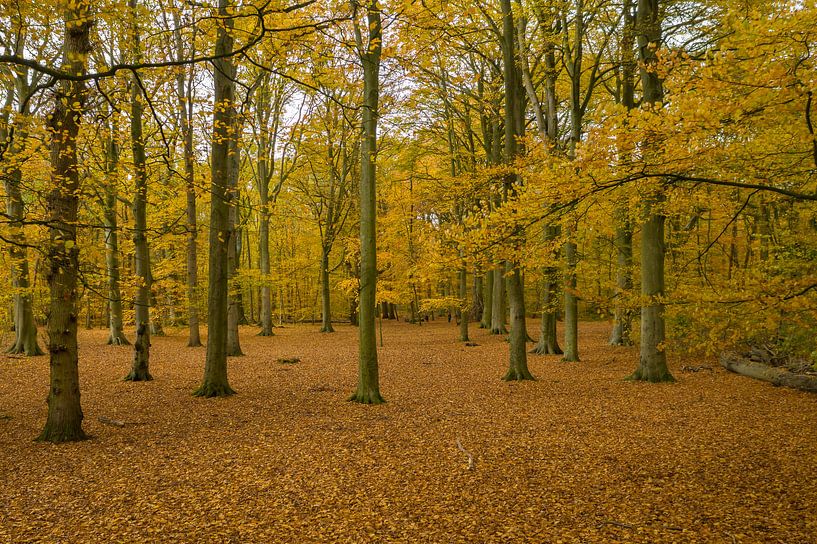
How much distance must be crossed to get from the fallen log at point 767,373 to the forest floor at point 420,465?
358 mm

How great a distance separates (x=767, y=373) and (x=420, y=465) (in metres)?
8.94

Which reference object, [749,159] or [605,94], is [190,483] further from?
[605,94]

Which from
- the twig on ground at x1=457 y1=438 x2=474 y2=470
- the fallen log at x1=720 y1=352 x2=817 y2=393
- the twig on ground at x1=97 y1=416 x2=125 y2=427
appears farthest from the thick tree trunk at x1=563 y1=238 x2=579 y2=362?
the twig on ground at x1=97 y1=416 x2=125 y2=427

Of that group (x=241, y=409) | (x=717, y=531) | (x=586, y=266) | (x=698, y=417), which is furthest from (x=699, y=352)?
(x=241, y=409)

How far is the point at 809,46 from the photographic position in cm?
366

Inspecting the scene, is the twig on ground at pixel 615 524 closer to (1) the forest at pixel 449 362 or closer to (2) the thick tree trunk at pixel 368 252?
(1) the forest at pixel 449 362

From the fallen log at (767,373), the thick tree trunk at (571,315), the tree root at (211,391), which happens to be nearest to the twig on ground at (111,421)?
the tree root at (211,391)

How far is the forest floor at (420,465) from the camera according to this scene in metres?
3.70

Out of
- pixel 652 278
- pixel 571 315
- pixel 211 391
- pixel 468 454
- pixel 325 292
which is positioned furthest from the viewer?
pixel 325 292

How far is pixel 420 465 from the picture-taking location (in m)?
5.06

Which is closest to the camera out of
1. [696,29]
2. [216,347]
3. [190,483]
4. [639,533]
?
[639,533]

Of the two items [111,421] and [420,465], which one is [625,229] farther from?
[111,421]

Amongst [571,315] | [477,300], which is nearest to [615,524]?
[571,315]

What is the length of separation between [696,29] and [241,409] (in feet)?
42.3
